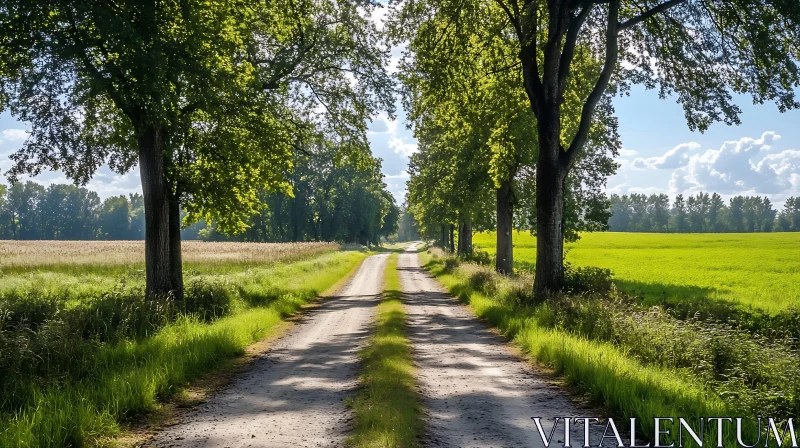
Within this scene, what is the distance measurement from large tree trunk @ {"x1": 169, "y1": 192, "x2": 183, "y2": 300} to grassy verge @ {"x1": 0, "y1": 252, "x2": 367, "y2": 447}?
80.2 inches

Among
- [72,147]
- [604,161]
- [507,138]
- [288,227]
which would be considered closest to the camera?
[72,147]

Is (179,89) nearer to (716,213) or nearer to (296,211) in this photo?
(296,211)

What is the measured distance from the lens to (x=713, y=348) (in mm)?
8992

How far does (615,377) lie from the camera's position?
299 inches

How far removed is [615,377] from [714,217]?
207048mm

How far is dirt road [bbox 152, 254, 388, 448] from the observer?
19.6ft

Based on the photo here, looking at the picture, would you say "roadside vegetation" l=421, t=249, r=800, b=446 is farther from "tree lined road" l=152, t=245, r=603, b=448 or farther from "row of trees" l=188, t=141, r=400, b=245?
"row of trees" l=188, t=141, r=400, b=245

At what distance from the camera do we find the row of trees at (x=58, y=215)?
457 ft

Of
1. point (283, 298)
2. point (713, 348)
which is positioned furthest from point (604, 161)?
point (713, 348)

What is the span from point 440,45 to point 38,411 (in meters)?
15.3

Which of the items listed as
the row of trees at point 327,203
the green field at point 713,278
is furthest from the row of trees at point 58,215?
the green field at point 713,278

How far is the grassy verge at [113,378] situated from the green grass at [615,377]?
20.1 feet

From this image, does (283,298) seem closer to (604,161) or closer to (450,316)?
(450,316)

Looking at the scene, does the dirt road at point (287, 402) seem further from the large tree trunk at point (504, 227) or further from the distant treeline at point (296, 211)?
the distant treeline at point (296, 211)
